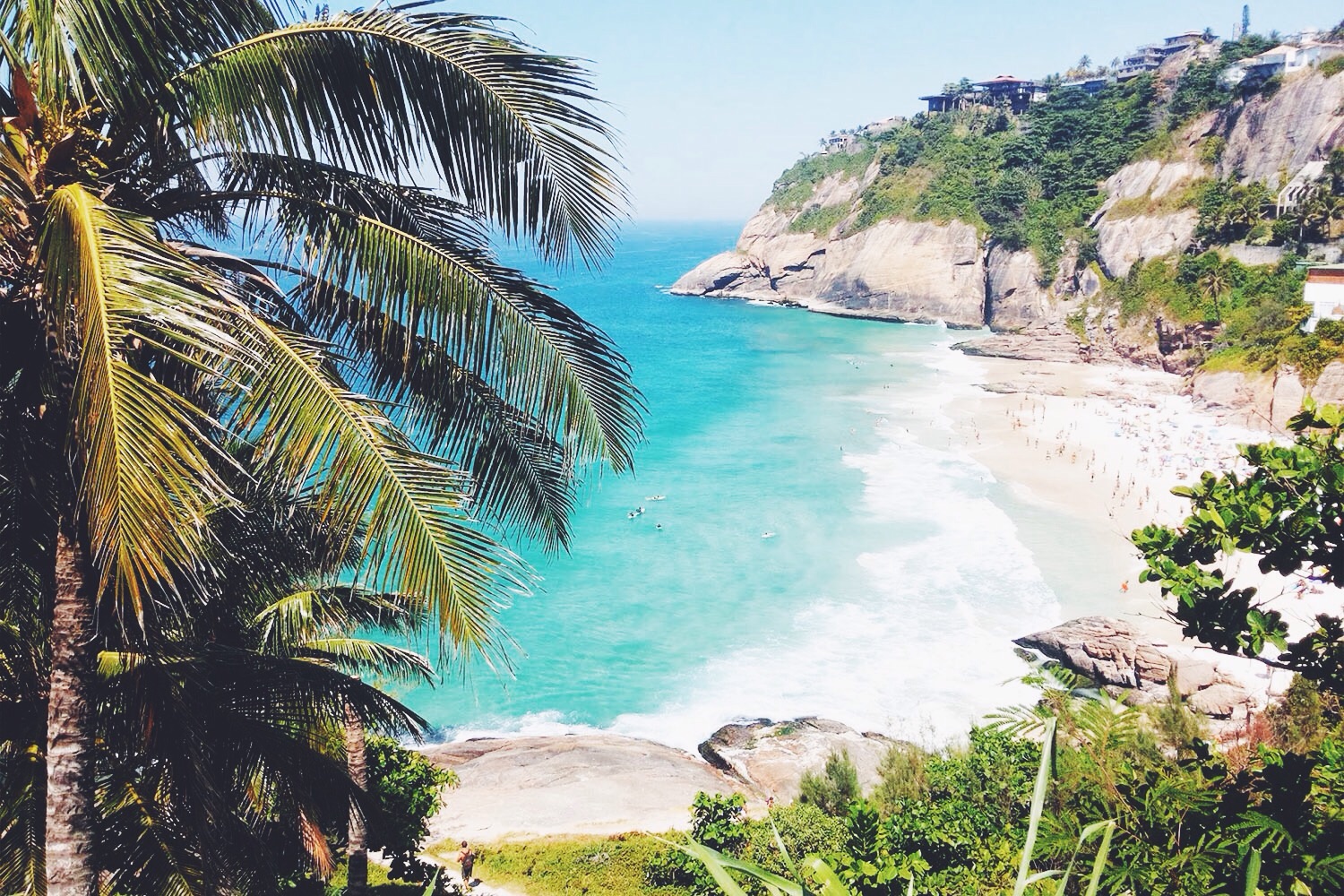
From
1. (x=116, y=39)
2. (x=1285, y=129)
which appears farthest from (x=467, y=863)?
(x=1285, y=129)

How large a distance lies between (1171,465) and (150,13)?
116 ft

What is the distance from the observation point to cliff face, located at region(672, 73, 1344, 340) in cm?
4916

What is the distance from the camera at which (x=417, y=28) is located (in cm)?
331

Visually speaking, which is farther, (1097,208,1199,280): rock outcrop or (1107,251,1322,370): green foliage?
(1097,208,1199,280): rock outcrop

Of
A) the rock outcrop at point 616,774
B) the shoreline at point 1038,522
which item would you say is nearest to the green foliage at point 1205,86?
the shoreline at point 1038,522

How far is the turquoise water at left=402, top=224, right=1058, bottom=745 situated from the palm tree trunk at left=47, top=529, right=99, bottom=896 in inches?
318

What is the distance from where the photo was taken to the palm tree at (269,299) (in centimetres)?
249

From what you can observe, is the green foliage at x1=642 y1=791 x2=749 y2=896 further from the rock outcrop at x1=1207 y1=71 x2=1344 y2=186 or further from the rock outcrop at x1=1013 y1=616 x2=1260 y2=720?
the rock outcrop at x1=1207 y1=71 x2=1344 y2=186

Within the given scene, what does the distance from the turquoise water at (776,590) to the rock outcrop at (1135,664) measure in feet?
4.16

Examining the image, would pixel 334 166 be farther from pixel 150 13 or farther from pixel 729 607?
pixel 729 607

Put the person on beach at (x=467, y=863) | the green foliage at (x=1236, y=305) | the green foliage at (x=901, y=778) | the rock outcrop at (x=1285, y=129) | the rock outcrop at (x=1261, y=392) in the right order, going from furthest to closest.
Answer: the rock outcrop at (x=1285, y=129) → the green foliage at (x=1236, y=305) → the rock outcrop at (x=1261, y=392) → the green foliage at (x=901, y=778) → the person on beach at (x=467, y=863)

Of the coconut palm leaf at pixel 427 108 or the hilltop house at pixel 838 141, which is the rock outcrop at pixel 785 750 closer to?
the coconut palm leaf at pixel 427 108

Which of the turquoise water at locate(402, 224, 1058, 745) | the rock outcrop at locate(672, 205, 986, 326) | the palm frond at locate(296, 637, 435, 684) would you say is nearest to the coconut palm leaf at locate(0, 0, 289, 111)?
the palm frond at locate(296, 637, 435, 684)

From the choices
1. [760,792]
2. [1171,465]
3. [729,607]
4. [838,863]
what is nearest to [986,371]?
[1171,465]
